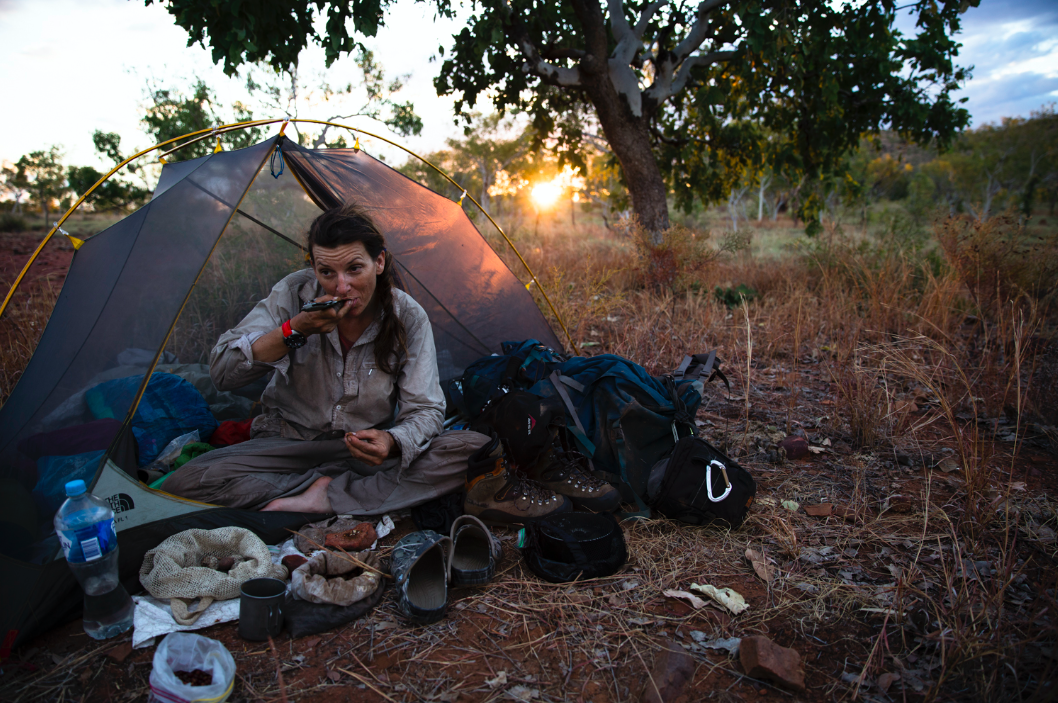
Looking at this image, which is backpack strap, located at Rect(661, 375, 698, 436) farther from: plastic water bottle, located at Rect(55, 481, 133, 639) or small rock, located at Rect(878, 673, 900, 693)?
plastic water bottle, located at Rect(55, 481, 133, 639)

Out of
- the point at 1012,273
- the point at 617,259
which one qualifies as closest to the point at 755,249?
the point at 617,259

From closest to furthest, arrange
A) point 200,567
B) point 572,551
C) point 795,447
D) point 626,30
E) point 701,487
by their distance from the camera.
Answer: point 200,567
point 572,551
point 701,487
point 795,447
point 626,30

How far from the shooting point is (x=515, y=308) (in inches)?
142

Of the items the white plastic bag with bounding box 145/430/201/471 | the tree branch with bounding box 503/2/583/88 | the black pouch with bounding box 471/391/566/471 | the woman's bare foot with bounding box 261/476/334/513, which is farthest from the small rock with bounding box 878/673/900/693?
the tree branch with bounding box 503/2/583/88

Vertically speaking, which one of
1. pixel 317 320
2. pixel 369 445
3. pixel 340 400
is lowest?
pixel 369 445

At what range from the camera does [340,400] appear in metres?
2.46

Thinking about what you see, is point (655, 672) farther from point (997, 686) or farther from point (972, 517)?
point (972, 517)

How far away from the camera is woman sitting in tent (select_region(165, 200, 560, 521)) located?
A: 2.17 meters

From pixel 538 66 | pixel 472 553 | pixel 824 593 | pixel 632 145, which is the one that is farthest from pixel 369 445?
pixel 632 145

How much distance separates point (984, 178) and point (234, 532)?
3534 centimetres

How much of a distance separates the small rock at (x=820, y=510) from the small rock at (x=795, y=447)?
50 centimetres

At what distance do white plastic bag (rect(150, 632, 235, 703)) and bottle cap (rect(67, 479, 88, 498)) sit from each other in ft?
1.90

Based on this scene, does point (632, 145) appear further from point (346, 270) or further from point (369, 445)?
point (369, 445)

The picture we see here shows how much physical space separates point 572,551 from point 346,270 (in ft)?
4.63
